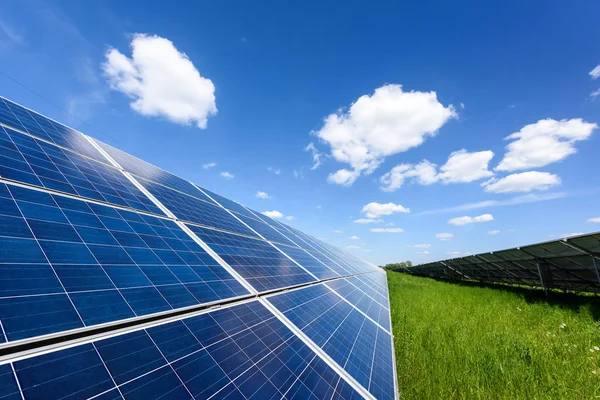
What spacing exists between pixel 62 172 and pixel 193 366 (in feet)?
17.5

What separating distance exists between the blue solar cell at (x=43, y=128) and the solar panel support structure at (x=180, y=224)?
1.10 feet

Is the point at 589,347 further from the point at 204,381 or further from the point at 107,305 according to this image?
the point at 107,305

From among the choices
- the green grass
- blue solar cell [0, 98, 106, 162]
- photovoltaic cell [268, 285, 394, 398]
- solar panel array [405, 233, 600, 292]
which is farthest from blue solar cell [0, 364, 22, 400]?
solar panel array [405, 233, 600, 292]

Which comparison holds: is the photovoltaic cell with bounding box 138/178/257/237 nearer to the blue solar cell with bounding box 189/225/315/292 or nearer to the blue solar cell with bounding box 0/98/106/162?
the blue solar cell with bounding box 189/225/315/292

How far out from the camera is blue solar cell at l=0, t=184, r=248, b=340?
2510 mm

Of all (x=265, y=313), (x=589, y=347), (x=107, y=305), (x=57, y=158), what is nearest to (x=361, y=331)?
(x=265, y=313)

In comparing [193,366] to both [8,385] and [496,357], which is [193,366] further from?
[496,357]

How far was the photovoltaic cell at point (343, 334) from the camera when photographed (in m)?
4.63

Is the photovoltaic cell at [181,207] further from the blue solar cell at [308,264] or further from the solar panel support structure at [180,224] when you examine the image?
the blue solar cell at [308,264]

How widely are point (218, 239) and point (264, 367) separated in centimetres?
462

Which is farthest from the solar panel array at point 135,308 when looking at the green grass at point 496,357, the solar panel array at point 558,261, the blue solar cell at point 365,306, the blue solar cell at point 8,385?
the solar panel array at point 558,261

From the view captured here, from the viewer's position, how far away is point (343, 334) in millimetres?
Result: 5918

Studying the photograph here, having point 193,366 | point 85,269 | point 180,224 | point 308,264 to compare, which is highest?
point 180,224

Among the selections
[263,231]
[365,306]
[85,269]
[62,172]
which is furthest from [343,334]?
[263,231]
